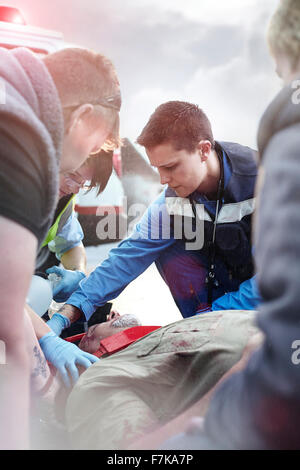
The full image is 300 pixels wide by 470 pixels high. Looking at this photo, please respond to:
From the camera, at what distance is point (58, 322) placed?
4.21 ft

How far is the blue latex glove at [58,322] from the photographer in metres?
1.28

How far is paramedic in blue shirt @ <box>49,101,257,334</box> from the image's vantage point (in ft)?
4.21

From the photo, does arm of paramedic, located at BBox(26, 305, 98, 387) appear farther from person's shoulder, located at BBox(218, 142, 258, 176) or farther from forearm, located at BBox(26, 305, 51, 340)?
person's shoulder, located at BBox(218, 142, 258, 176)

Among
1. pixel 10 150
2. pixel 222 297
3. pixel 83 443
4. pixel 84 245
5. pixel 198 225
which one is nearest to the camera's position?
pixel 10 150

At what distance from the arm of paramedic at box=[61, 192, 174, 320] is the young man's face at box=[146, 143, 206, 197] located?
0.14 meters

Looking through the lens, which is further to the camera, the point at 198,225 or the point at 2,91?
the point at 198,225

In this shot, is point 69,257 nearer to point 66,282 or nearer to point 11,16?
point 66,282

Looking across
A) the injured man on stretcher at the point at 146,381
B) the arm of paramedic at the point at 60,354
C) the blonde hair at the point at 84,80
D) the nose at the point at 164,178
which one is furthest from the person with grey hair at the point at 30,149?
the nose at the point at 164,178

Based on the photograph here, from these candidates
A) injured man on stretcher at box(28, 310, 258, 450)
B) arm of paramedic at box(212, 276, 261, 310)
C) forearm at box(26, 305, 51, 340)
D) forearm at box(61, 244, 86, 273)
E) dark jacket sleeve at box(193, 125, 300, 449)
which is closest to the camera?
dark jacket sleeve at box(193, 125, 300, 449)

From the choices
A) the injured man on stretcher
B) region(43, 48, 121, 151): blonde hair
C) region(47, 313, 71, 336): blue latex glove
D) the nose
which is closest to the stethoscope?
the nose

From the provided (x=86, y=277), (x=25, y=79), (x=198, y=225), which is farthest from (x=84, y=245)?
(x=25, y=79)

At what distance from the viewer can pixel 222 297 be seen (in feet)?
4.20

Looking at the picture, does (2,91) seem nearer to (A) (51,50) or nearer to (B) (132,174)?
(A) (51,50)

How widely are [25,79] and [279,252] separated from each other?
42 cm
